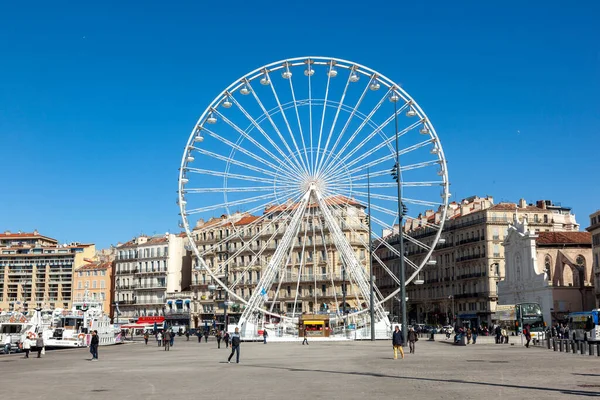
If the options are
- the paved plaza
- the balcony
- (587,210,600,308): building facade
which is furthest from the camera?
the balcony

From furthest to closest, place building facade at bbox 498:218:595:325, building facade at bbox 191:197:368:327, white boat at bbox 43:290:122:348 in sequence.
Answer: building facade at bbox 191:197:368:327, building facade at bbox 498:218:595:325, white boat at bbox 43:290:122:348

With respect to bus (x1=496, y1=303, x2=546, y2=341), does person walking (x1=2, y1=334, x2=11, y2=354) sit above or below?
below

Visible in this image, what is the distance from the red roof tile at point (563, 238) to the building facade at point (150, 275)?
65.5m

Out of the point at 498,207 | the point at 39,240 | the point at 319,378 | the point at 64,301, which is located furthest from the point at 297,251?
the point at 319,378

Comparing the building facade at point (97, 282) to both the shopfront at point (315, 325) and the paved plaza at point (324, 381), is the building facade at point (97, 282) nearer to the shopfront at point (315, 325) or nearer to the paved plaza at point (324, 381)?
the shopfront at point (315, 325)

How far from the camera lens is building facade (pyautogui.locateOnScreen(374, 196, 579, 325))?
97.9 metres

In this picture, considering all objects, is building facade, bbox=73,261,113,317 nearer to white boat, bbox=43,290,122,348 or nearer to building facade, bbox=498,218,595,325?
white boat, bbox=43,290,122,348

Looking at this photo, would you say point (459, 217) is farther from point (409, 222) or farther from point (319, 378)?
point (319, 378)

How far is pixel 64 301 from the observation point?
147 meters

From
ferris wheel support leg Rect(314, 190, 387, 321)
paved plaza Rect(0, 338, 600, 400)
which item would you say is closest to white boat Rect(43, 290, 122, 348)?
ferris wheel support leg Rect(314, 190, 387, 321)

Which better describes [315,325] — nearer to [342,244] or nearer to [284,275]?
[342,244]

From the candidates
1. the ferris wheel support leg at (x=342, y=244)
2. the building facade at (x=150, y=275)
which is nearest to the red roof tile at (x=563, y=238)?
the ferris wheel support leg at (x=342, y=244)

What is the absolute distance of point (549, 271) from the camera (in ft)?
294

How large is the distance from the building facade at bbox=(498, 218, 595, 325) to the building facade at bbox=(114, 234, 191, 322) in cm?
6339
